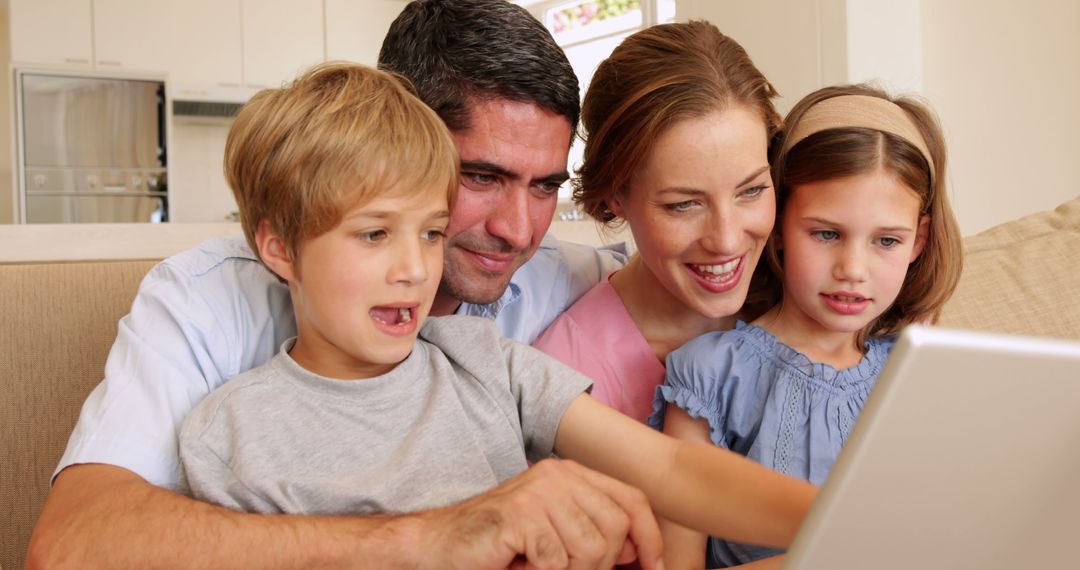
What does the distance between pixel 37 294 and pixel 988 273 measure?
1.59m

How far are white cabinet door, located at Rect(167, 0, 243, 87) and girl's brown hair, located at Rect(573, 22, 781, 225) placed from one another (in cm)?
576

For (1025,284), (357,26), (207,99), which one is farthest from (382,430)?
(357,26)

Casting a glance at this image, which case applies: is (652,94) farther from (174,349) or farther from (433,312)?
(174,349)

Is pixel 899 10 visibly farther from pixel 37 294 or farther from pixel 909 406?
pixel 909 406

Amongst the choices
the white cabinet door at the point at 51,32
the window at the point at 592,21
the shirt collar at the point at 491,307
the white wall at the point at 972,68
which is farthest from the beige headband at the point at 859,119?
the white cabinet door at the point at 51,32

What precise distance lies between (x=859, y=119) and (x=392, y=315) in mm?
761

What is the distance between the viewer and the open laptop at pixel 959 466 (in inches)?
19.2

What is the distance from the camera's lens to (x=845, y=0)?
3285mm

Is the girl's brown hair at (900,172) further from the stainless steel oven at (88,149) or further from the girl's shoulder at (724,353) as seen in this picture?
the stainless steel oven at (88,149)

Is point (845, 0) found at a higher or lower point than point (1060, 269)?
higher

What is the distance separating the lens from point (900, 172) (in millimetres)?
1380

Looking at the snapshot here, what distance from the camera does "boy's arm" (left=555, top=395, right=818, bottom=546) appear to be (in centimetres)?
94

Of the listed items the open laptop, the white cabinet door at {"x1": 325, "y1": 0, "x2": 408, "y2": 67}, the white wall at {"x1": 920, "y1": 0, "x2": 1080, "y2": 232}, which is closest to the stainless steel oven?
the white cabinet door at {"x1": 325, "y1": 0, "x2": 408, "y2": 67}

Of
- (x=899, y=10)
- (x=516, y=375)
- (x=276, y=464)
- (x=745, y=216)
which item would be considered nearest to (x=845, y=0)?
(x=899, y=10)
